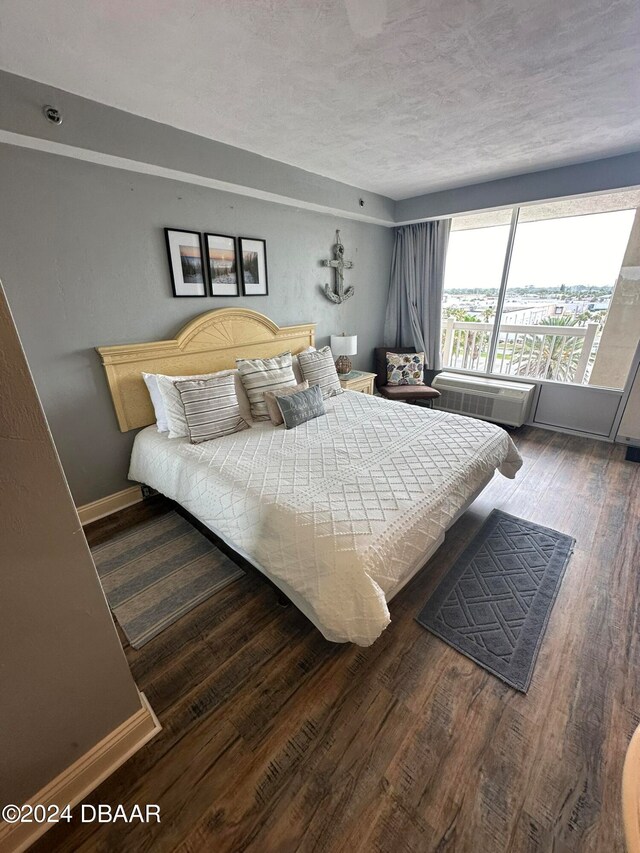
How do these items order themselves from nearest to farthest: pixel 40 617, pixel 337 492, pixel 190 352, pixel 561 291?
pixel 40 617
pixel 337 492
pixel 190 352
pixel 561 291

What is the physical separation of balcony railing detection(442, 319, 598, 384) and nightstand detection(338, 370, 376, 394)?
4.83 ft

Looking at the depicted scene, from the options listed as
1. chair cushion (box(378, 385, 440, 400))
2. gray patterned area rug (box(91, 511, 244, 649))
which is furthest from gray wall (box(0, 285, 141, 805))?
chair cushion (box(378, 385, 440, 400))

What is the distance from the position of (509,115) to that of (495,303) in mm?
2290

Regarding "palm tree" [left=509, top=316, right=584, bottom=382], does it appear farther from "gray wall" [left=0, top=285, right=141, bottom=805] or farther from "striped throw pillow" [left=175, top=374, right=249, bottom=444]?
"gray wall" [left=0, top=285, right=141, bottom=805]

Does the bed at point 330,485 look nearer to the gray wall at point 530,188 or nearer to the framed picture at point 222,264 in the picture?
the framed picture at point 222,264

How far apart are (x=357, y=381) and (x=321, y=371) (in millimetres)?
718

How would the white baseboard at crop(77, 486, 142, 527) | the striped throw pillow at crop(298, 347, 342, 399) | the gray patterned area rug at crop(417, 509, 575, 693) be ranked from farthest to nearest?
the striped throw pillow at crop(298, 347, 342, 399)
the white baseboard at crop(77, 486, 142, 527)
the gray patterned area rug at crop(417, 509, 575, 693)

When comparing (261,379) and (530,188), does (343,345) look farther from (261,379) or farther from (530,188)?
(530,188)

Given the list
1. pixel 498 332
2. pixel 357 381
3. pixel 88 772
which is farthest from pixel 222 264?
pixel 498 332

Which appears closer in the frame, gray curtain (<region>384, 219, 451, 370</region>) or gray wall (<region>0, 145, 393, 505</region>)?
gray wall (<region>0, 145, 393, 505</region>)

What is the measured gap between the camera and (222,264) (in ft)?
8.95

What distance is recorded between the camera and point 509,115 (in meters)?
2.07

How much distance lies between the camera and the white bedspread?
4.44ft

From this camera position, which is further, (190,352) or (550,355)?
(550,355)
